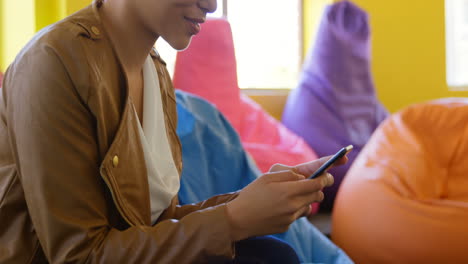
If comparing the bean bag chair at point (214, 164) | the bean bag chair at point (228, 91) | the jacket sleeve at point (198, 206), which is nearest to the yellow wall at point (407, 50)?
the bean bag chair at point (228, 91)

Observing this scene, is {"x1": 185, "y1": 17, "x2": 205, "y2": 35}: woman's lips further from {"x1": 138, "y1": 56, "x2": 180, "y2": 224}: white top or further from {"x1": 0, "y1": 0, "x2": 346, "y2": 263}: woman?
{"x1": 138, "y1": 56, "x2": 180, "y2": 224}: white top

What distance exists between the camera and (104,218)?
2.61ft

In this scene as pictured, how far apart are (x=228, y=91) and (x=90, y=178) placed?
5.86 ft

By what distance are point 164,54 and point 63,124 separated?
2237 mm

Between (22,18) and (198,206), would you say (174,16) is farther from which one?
(22,18)

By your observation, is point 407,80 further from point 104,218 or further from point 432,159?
point 104,218

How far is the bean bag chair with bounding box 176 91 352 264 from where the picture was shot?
1727 millimetres

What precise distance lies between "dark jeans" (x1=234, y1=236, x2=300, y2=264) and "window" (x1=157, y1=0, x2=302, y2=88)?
2534mm

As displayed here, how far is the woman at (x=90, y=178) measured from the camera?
0.75m

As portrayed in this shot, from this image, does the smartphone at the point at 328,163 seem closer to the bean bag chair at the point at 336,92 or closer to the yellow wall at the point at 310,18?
the bean bag chair at the point at 336,92

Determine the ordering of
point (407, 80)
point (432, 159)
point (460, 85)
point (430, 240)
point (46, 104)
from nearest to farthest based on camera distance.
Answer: point (46, 104)
point (430, 240)
point (432, 159)
point (407, 80)
point (460, 85)

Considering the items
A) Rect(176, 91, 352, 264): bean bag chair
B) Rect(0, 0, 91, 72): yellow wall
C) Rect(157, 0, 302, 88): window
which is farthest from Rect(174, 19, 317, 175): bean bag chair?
Rect(157, 0, 302, 88): window

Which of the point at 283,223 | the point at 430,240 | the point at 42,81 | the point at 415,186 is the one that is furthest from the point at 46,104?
the point at 415,186

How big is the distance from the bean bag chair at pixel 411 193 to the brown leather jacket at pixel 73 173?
1.18m
